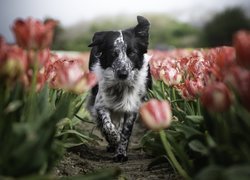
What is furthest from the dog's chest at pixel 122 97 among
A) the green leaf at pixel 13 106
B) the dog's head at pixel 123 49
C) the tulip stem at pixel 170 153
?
the green leaf at pixel 13 106

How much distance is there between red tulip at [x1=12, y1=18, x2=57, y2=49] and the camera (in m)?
3.11

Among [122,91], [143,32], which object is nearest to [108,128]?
[122,91]

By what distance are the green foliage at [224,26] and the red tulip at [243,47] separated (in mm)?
43747

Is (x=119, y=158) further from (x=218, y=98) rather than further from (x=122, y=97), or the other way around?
(x=218, y=98)

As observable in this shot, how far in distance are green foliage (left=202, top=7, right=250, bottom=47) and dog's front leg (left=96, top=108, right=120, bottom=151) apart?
39.8 metres

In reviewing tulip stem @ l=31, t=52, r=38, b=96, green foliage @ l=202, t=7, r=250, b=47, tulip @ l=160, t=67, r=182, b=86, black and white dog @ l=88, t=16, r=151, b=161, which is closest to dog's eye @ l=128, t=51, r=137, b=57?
black and white dog @ l=88, t=16, r=151, b=161

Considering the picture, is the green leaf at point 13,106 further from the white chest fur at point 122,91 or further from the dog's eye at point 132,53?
the white chest fur at point 122,91

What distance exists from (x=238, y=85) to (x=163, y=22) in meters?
61.3

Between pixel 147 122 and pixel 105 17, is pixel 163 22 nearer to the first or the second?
pixel 105 17

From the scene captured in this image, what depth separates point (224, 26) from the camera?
48.7 metres

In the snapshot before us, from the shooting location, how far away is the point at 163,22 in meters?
63.7

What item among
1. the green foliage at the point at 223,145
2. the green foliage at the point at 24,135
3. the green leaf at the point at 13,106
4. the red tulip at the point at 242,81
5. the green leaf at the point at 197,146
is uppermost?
the red tulip at the point at 242,81

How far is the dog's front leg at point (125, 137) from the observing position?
6.60 meters

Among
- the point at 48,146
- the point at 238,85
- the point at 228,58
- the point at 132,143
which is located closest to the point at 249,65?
the point at 238,85
